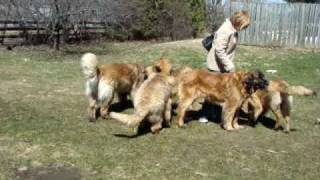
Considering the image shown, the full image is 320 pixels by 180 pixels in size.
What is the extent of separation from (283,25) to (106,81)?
641 inches

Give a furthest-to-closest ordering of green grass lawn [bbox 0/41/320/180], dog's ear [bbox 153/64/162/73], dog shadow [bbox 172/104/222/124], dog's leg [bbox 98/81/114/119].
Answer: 1. dog shadow [bbox 172/104/222/124]
2. dog's leg [bbox 98/81/114/119]
3. dog's ear [bbox 153/64/162/73]
4. green grass lawn [bbox 0/41/320/180]

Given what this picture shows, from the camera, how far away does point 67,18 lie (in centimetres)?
2172

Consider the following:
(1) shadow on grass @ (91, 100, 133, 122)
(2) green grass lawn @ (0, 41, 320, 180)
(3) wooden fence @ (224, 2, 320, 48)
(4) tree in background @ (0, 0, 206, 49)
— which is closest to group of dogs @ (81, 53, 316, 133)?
(2) green grass lawn @ (0, 41, 320, 180)

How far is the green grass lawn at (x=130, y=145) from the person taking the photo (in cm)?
684

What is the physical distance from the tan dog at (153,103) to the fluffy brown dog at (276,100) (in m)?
1.63

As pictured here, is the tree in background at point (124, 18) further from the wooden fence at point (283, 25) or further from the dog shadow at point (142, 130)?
the dog shadow at point (142, 130)

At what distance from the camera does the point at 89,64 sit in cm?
841

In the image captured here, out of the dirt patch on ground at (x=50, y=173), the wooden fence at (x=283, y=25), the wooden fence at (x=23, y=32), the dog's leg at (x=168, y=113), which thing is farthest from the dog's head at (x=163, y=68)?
the wooden fence at (x=283, y=25)

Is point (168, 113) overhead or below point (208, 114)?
overhead

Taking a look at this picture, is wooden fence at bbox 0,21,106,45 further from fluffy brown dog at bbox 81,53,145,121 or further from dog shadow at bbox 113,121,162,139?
dog shadow at bbox 113,121,162,139

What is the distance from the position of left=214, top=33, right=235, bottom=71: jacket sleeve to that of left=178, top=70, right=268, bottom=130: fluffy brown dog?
1.34ft

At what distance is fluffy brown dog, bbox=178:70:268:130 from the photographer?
859 cm

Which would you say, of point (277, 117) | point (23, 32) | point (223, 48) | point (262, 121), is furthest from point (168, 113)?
point (23, 32)

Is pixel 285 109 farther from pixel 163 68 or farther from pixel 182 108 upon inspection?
pixel 163 68
